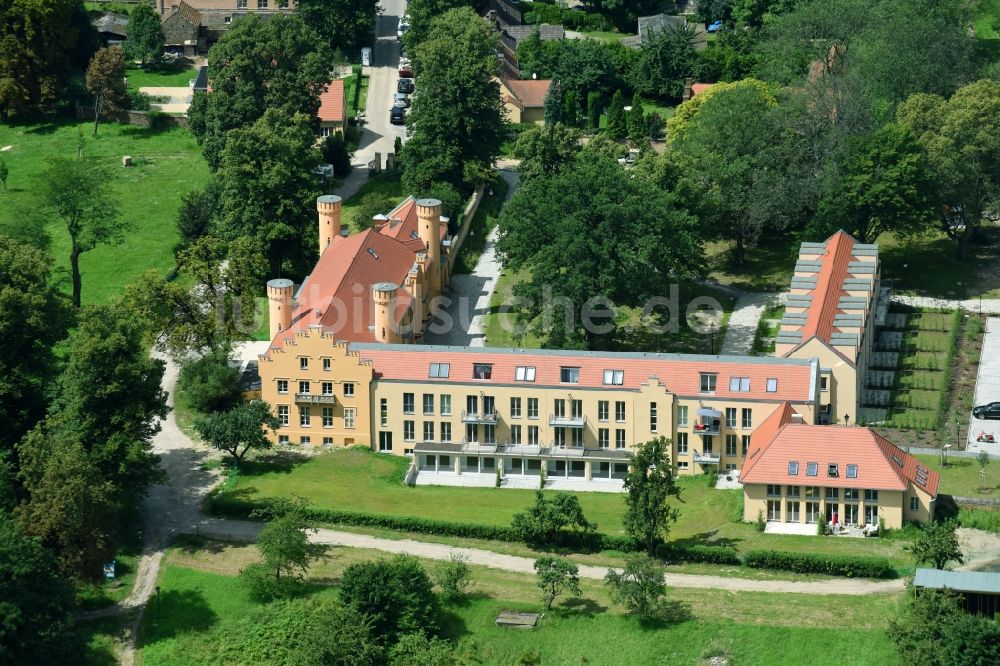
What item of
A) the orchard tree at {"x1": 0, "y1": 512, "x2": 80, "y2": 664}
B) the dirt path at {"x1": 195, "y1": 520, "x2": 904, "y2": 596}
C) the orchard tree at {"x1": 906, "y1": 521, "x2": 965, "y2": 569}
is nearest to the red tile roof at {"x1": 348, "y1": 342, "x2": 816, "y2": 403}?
the dirt path at {"x1": 195, "y1": 520, "x2": 904, "y2": 596}

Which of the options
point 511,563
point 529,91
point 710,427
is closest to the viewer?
point 511,563

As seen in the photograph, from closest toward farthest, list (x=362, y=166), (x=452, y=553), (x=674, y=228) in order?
(x=452, y=553), (x=674, y=228), (x=362, y=166)

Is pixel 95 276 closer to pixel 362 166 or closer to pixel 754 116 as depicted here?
pixel 362 166

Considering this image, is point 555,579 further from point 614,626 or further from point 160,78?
point 160,78

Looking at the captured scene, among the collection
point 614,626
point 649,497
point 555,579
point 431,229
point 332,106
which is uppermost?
point 332,106

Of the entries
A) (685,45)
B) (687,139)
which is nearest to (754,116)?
(687,139)

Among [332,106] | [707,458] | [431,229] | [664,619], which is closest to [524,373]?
[707,458]

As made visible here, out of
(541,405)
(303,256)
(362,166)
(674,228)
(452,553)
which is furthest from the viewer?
(362,166)
